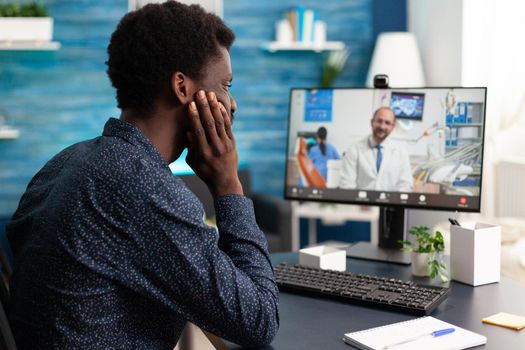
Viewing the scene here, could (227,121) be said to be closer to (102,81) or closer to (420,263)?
(420,263)

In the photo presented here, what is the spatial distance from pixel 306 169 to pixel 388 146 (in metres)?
0.27

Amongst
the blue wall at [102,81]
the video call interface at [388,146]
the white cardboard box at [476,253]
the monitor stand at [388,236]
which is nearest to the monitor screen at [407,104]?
the video call interface at [388,146]

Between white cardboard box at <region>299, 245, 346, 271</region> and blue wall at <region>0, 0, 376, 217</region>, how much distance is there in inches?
106

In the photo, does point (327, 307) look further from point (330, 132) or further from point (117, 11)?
point (117, 11)

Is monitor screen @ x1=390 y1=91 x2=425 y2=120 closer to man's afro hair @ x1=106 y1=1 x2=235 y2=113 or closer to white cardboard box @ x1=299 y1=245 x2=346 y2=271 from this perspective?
white cardboard box @ x1=299 y1=245 x2=346 y2=271

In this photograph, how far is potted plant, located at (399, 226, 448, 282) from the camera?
5.81 feet

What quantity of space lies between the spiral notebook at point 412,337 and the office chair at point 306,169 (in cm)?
79

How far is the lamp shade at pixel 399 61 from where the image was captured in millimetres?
4277

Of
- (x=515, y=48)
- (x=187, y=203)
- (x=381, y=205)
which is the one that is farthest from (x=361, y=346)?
(x=515, y=48)

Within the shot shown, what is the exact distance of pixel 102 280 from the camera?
3.89ft

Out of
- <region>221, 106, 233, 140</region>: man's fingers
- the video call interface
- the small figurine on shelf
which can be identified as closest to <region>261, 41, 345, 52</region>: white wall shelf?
the small figurine on shelf

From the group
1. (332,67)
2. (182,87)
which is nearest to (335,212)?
(332,67)

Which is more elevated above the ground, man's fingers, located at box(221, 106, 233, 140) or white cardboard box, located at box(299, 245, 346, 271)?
man's fingers, located at box(221, 106, 233, 140)

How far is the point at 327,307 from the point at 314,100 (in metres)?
0.80
